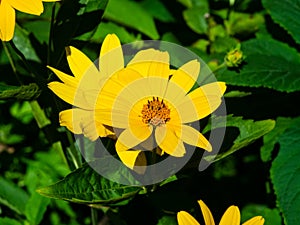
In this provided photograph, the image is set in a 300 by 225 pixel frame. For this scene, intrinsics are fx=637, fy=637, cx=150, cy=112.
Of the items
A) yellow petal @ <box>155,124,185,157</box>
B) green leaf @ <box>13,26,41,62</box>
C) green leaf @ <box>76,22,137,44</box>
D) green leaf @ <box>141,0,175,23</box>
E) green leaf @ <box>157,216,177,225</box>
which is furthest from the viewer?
green leaf @ <box>141,0,175,23</box>

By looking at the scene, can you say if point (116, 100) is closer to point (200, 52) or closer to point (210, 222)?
point (210, 222)

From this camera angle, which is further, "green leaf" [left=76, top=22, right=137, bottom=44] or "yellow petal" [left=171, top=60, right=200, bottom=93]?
"green leaf" [left=76, top=22, right=137, bottom=44]

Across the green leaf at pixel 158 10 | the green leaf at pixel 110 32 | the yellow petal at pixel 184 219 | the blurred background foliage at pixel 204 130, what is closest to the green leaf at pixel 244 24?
the blurred background foliage at pixel 204 130

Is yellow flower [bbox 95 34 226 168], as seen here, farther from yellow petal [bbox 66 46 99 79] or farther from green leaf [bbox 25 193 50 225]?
green leaf [bbox 25 193 50 225]

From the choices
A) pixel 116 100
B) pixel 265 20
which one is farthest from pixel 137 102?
pixel 265 20

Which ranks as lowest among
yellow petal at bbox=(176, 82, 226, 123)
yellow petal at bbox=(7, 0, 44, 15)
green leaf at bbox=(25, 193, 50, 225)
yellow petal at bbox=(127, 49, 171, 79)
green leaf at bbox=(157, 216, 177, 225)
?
green leaf at bbox=(25, 193, 50, 225)

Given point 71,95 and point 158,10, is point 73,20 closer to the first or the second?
point 71,95

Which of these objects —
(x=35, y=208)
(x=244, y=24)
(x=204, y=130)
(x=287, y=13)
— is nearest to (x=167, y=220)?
(x=204, y=130)

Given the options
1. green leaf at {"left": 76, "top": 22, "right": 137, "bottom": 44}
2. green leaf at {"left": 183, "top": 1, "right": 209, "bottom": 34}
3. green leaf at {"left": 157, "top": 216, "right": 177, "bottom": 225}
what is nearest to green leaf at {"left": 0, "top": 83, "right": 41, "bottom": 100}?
green leaf at {"left": 157, "top": 216, "right": 177, "bottom": 225}
